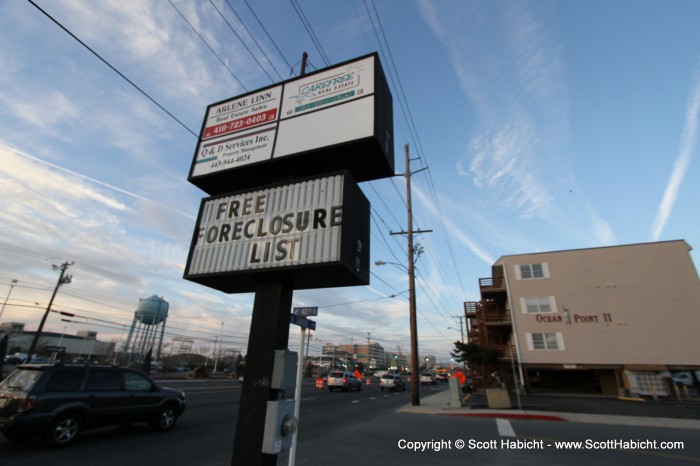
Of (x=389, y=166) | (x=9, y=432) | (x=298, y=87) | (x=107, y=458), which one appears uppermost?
(x=298, y=87)

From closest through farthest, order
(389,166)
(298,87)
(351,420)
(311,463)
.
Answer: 1. (389,166)
2. (298,87)
3. (311,463)
4. (351,420)

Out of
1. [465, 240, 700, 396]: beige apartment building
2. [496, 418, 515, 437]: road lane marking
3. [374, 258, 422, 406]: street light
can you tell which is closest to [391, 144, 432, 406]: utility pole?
[374, 258, 422, 406]: street light

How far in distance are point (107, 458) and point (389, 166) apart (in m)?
7.97

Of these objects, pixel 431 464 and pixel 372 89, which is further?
pixel 431 464

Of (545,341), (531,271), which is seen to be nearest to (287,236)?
(545,341)

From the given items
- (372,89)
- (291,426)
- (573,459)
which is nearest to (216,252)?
(291,426)

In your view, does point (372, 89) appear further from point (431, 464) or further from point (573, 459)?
point (573, 459)

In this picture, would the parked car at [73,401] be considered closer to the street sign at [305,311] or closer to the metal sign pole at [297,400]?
the street sign at [305,311]

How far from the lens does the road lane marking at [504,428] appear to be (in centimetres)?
968

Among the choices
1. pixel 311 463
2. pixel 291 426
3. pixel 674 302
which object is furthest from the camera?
pixel 674 302

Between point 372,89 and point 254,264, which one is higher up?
point 372,89

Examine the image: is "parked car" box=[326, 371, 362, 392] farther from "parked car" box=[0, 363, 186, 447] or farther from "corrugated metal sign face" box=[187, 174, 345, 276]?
"corrugated metal sign face" box=[187, 174, 345, 276]

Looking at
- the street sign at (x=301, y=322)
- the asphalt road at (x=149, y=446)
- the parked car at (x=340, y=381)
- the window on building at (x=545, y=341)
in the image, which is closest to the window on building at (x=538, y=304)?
the window on building at (x=545, y=341)

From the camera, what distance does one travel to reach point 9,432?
21.9 feet
